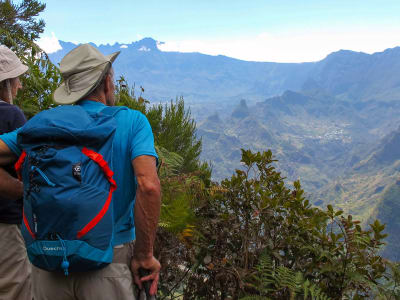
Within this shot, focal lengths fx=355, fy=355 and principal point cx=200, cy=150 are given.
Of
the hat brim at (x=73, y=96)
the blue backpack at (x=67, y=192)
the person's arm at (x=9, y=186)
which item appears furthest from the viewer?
the person's arm at (x=9, y=186)

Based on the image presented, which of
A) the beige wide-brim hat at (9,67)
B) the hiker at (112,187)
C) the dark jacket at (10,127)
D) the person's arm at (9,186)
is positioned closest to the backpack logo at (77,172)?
the hiker at (112,187)

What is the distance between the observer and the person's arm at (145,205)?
131 cm

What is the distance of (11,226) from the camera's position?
2.10 metres

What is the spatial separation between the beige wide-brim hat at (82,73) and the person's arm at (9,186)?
478 millimetres

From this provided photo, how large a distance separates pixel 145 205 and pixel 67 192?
0.92 ft

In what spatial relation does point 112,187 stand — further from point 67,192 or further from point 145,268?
point 145,268

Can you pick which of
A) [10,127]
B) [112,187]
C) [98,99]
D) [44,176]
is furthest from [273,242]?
[10,127]

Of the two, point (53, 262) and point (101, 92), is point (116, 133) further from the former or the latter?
point (53, 262)

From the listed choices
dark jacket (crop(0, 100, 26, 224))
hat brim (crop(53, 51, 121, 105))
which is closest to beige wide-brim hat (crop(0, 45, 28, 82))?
dark jacket (crop(0, 100, 26, 224))

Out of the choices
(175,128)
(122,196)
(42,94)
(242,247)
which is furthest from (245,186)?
(175,128)

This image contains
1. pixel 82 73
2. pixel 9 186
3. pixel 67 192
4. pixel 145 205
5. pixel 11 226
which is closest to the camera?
pixel 67 192

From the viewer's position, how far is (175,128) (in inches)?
302

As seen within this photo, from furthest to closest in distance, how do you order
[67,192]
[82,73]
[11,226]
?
[11,226] < [82,73] < [67,192]

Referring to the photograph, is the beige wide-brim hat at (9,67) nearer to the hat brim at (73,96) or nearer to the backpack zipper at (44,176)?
the hat brim at (73,96)
